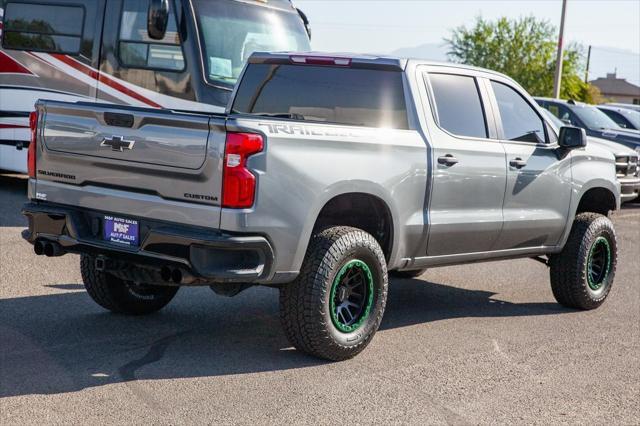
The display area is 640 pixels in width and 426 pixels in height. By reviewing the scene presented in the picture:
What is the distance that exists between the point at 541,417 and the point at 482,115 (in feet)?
9.23

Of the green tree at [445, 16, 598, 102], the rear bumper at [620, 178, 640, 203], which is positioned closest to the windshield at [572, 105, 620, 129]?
the rear bumper at [620, 178, 640, 203]

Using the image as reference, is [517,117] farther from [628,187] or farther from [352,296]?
[628,187]

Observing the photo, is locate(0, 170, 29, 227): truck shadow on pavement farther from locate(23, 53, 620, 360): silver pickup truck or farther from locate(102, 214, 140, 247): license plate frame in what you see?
locate(102, 214, 140, 247): license plate frame

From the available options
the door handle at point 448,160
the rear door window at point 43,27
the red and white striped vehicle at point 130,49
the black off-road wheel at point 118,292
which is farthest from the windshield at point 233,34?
the door handle at point 448,160

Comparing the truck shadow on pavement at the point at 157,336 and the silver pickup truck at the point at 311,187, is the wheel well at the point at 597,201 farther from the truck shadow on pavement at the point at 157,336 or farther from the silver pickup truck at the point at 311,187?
the truck shadow on pavement at the point at 157,336

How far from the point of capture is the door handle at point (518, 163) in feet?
24.6

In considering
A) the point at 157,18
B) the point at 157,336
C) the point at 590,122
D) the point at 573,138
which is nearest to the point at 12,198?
the point at 157,18

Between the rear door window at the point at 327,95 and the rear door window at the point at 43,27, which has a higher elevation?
the rear door window at the point at 43,27

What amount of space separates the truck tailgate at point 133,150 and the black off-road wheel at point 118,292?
885mm

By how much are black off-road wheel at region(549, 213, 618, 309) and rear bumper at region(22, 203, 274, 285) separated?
3445 mm

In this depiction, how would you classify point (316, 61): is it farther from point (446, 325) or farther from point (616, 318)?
point (616, 318)

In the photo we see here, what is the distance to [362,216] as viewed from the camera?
6.74 metres

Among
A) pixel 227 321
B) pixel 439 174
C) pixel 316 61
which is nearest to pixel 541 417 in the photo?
pixel 439 174

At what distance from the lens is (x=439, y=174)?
6820 mm
